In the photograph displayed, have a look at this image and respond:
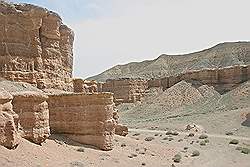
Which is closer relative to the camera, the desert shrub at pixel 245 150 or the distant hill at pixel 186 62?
the desert shrub at pixel 245 150

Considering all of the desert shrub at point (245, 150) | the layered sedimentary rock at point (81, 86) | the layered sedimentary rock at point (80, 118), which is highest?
the layered sedimentary rock at point (81, 86)

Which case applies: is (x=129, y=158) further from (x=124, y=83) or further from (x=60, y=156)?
(x=124, y=83)

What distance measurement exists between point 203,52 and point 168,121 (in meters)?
60.4

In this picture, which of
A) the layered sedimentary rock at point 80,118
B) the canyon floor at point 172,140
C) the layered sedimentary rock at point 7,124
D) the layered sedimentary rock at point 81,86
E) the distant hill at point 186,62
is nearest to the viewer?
the layered sedimentary rock at point 7,124

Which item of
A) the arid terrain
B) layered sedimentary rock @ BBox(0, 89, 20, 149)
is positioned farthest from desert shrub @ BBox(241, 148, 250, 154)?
layered sedimentary rock @ BBox(0, 89, 20, 149)

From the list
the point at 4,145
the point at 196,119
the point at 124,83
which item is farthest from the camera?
the point at 124,83

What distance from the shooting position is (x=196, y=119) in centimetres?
4566

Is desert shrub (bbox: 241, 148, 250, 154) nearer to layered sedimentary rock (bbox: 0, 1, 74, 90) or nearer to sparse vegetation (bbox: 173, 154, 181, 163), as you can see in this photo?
sparse vegetation (bbox: 173, 154, 181, 163)

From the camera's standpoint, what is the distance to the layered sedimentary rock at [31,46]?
20891mm

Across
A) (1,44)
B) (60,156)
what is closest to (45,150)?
(60,156)

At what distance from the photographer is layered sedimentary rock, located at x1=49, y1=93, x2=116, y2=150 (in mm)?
19125

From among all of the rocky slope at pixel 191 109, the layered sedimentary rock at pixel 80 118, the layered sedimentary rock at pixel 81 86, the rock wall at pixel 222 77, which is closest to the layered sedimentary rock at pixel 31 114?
the layered sedimentary rock at pixel 80 118

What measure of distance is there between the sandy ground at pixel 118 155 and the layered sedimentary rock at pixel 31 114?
47cm

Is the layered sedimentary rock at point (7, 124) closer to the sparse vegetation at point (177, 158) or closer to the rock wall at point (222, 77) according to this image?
the sparse vegetation at point (177, 158)
